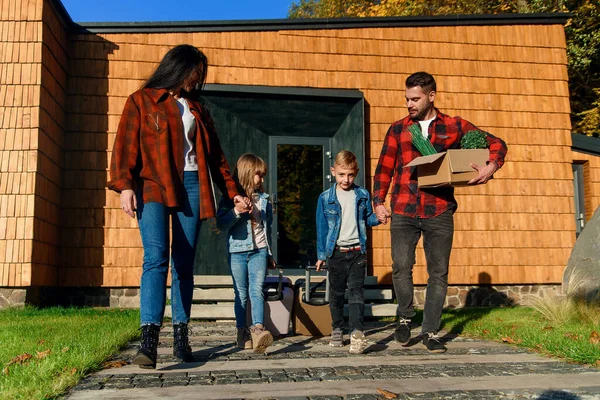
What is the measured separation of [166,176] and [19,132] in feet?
17.2

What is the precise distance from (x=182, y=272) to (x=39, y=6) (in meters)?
5.86

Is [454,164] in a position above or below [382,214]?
above

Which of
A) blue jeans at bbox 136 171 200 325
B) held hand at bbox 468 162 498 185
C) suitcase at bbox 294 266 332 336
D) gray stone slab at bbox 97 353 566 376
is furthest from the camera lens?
suitcase at bbox 294 266 332 336

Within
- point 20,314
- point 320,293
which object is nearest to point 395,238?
point 320,293

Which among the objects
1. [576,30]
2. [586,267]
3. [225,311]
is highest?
[576,30]

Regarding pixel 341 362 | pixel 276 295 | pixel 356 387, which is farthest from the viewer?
pixel 276 295

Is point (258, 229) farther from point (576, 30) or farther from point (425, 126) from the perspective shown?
point (576, 30)

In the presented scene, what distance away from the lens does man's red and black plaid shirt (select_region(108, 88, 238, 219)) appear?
11.7 feet

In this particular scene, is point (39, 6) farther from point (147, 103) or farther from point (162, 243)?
point (162, 243)

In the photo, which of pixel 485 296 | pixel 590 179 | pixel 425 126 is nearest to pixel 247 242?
pixel 425 126

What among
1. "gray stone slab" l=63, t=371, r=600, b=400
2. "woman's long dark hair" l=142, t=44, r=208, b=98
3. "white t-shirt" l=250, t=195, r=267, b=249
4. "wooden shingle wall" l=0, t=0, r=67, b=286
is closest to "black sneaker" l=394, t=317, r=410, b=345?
"white t-shirt" l=250, t=195, r=267, b=249

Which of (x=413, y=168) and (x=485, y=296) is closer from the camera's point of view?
(x=413, y=168)

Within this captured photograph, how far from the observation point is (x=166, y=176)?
358cm

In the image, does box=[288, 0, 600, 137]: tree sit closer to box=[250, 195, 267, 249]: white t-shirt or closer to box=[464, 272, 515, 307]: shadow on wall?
box=[464, 272, 515, 307]: shadow on wall
